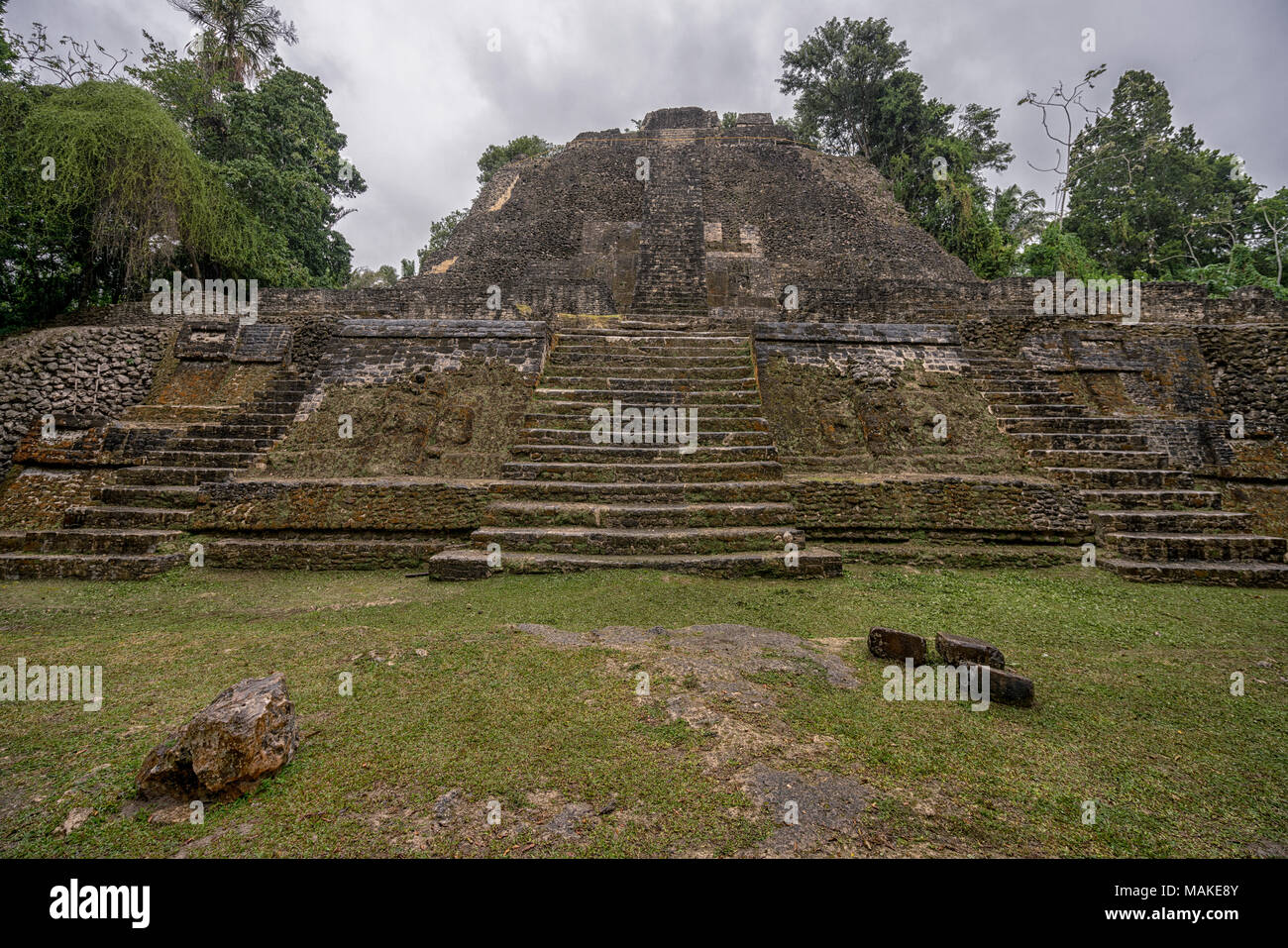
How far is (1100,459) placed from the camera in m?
6.90

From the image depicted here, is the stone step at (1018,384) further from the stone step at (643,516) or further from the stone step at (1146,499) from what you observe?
the stone step at (643,516)

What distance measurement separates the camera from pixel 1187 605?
4.79 meters

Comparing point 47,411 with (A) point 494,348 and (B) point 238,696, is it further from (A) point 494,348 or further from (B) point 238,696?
(B) point 238,696

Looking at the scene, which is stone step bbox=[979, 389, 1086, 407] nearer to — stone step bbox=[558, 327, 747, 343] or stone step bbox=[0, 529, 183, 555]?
stone step bbox=[558, 327, 747, 343]

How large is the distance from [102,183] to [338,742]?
14570mm

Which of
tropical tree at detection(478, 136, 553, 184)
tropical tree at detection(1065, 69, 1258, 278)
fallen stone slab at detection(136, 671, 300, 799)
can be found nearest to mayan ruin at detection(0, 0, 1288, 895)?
fallen stone slab at detection(136, 671, 300, 799)

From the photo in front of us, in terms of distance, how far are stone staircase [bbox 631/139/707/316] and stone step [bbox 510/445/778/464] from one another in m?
5.94

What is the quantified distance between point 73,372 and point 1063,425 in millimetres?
15672

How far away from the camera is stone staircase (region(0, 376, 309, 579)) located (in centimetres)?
561

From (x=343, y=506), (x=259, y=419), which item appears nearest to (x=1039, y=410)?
(x=343, y=506)

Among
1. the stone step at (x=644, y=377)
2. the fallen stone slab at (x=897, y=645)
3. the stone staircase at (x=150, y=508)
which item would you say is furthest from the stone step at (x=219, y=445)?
the fallen stone slab at (x=897, y=645)

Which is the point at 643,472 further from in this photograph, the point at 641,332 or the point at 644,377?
the point at 641,332

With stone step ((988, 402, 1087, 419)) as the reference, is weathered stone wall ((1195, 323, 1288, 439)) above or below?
above

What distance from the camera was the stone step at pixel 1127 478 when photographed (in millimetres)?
6590
